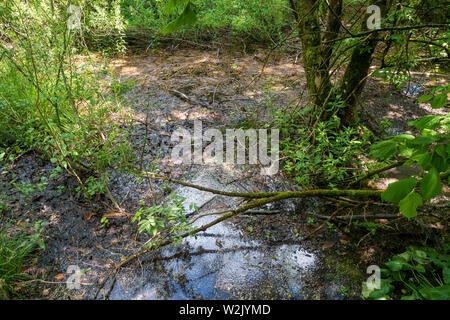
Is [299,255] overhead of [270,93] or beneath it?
beneath

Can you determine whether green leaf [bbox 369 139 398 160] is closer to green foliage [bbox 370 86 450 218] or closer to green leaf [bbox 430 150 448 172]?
green foliage [bbox 370 86 450 218]

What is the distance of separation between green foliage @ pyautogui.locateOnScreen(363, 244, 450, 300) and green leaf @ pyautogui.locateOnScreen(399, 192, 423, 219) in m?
1.14

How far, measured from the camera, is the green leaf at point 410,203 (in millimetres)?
1099

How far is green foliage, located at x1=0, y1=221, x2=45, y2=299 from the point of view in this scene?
6.76 feet

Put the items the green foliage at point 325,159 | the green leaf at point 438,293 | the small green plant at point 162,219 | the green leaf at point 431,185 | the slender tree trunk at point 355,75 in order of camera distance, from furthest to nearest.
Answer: the slender tree trunk at point 355,75, the green foliage at point 325,159, the small green plant at point 162,219, the green leaf at point 438,293, the green leaf at point 431,185

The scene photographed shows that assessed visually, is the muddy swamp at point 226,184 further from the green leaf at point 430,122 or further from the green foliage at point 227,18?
the green foliage at point 227,18

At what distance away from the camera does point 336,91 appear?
3635 millimetres

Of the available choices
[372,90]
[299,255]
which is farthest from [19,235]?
[372,90]

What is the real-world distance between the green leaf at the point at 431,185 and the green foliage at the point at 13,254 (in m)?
2.77

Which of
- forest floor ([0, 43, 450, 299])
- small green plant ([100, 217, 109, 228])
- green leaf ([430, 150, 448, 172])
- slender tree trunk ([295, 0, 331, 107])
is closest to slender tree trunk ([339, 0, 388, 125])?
slender tree trunk ([295, 0, 331, 107])

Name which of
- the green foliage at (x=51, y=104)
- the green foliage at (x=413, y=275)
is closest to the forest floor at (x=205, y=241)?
the green foliage at (x=413, y=275)
